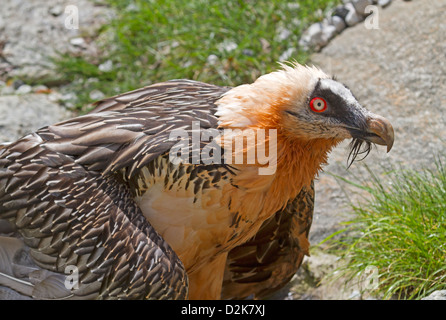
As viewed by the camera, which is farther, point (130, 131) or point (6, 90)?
point (6, 90)

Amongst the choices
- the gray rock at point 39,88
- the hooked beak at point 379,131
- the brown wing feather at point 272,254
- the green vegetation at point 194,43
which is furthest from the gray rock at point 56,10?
the hooked beak at point 379,131

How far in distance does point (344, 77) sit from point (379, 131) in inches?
123

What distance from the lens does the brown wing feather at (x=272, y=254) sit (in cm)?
435

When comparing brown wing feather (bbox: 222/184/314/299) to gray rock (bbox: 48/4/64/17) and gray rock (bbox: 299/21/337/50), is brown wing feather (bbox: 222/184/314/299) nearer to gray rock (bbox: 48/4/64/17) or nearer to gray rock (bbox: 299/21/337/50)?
gray rock (bbox: 299/21/337/50)

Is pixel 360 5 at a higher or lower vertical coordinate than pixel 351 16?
higher

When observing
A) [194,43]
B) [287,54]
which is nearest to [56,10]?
[194,43]

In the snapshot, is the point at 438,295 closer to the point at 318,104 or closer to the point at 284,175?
the point at 284,175

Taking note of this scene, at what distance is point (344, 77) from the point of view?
6402 mm

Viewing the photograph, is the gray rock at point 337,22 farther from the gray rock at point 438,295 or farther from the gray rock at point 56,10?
the gray rock at point 438,295

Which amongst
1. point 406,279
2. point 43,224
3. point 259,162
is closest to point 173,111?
point 259,162

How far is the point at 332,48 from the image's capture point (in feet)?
22.3

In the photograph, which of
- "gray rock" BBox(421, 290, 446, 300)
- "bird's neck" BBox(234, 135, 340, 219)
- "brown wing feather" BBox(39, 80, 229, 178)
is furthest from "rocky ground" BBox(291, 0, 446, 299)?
"brown wing feather" BBox(39, 80, 229, 178)
